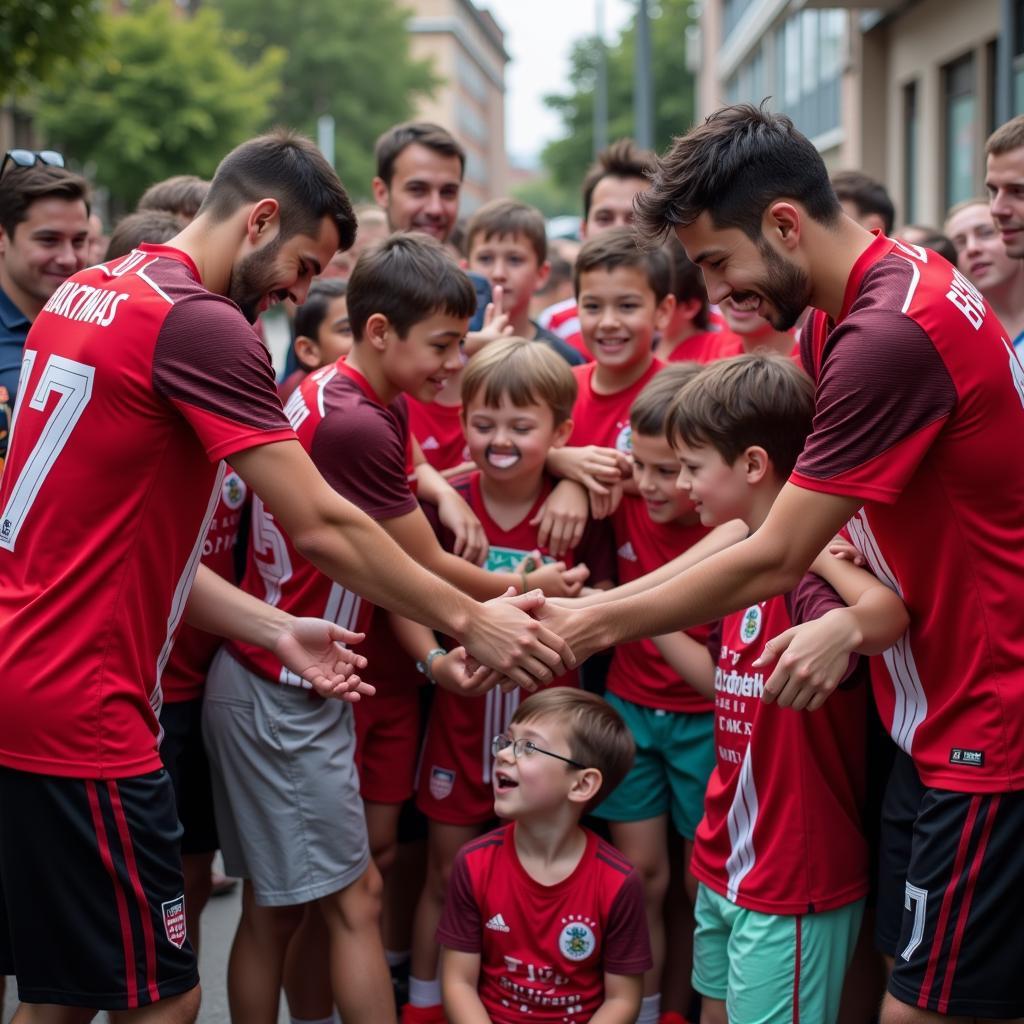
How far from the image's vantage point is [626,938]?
3.83 metres

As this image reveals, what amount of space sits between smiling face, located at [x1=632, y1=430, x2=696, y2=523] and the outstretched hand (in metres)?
1.17

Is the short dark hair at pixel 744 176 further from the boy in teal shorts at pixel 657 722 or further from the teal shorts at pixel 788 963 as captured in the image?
the teal shorts at pixel 788 963

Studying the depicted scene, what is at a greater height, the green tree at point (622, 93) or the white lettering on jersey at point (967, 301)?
the green tree at point (622, 93)

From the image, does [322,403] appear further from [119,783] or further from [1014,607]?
[1014,607]

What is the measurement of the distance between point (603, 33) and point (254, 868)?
1187 inches

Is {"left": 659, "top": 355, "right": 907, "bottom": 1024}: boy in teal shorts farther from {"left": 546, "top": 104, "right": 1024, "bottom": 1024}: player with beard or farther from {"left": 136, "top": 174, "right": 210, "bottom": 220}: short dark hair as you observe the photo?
{"left": 136, "top": 174, "right": 210, "bottom": 220}: short dark hair

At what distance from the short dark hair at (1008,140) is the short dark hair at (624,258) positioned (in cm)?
120

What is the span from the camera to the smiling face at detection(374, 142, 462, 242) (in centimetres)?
618

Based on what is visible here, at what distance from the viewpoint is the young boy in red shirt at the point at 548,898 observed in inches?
150

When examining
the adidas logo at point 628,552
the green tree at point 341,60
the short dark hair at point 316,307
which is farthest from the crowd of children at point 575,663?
the green tree at point 341,60

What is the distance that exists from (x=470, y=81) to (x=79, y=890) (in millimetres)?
104239

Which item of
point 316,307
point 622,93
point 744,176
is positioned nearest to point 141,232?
point 316,307

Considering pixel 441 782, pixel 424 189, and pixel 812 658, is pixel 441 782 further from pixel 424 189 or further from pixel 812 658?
pixel 424 189

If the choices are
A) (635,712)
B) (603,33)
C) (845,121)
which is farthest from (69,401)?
(603,33)
